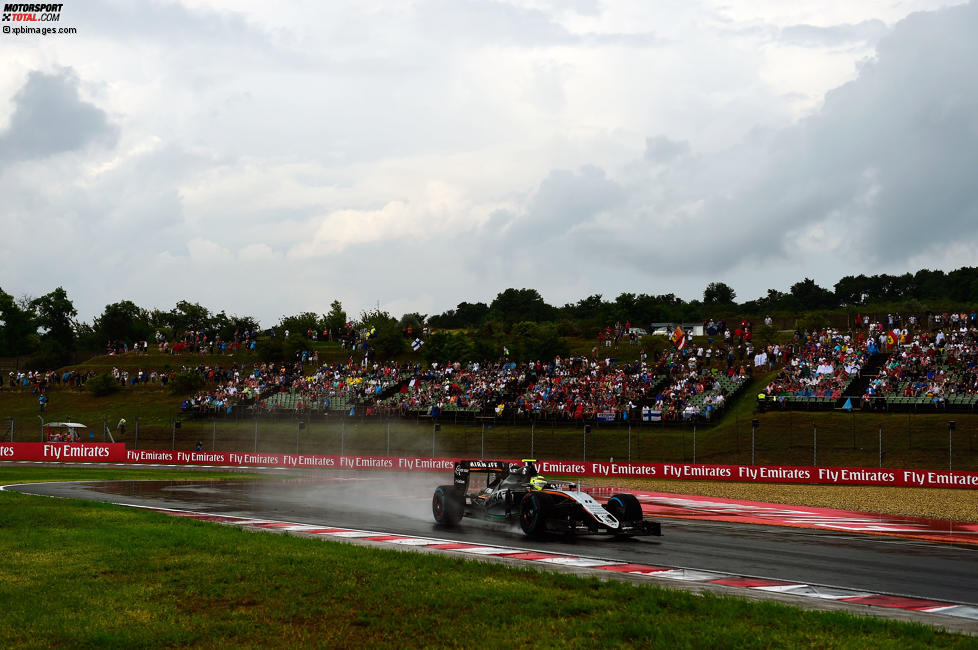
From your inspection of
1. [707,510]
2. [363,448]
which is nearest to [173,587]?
[707,510]

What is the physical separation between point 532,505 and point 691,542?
10.7ft

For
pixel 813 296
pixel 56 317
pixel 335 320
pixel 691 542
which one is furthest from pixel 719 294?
pixel 691 542

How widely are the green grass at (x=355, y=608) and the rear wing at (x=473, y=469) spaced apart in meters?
6.67

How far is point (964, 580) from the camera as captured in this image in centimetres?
1305

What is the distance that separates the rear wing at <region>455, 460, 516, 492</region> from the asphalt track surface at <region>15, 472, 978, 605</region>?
0.98m

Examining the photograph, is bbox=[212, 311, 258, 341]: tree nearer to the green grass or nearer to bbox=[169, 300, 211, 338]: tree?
bbox=[169, 300, 211, 338]: tree

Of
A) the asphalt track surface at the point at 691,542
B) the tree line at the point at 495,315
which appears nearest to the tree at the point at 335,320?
the tree line at the point at 495,315

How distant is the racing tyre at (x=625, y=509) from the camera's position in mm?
17380

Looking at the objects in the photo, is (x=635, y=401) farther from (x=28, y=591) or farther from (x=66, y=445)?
(x=28, y=591)

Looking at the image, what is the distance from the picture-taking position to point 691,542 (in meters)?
17.3

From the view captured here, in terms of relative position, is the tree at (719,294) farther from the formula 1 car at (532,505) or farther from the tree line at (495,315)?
the formula 1 car at (532,505)

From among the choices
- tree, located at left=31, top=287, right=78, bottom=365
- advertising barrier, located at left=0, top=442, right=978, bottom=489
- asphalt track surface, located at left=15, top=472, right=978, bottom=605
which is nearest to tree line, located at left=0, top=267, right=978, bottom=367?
tree, located at left=31, top=287, right=78, bottom=365

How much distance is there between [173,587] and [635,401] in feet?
140

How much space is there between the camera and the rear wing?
20156mm
